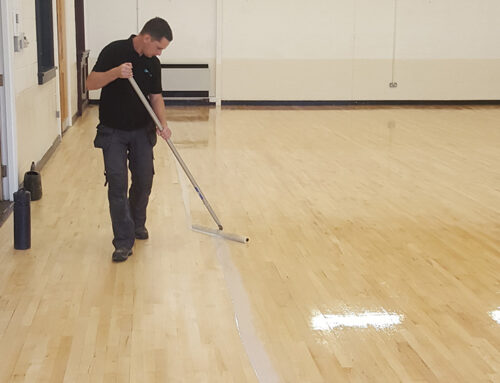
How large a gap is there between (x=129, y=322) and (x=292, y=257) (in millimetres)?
1399

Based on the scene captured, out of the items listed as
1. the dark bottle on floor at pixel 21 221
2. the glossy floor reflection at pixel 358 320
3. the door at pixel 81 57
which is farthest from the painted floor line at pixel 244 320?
the door at pixel 81 57

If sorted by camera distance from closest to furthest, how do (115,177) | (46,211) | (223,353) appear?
(223,353)
(115,177)
(46,211)

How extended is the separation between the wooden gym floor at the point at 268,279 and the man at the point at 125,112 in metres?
0.31

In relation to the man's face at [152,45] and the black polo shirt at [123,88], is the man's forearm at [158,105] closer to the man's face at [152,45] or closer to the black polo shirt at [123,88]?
the black polo shirt at [123,88]

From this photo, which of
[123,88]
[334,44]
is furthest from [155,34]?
[334,44]

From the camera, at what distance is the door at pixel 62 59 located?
9.45 metres

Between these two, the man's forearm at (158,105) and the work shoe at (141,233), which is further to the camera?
the work shoe at (141,233)

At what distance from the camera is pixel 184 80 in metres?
13.1

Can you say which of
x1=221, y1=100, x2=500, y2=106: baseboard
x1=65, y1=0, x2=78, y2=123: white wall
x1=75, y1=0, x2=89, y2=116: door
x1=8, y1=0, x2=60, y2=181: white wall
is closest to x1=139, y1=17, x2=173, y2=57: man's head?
x1=8, y1=0, x2=60, y2=181: white wall

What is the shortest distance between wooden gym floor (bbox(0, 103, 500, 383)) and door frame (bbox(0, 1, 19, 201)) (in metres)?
0.28

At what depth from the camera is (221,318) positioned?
12.3 ft

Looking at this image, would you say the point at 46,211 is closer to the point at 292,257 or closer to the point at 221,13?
the point at 292,257

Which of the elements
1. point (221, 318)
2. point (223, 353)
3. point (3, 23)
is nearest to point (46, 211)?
point (3, 23)

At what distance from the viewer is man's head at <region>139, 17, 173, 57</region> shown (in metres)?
4.34
